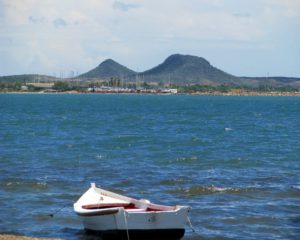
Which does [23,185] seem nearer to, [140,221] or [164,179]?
[164,179]

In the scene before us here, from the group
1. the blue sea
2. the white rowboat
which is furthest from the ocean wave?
the white rowboat

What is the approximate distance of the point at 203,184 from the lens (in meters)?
34.1

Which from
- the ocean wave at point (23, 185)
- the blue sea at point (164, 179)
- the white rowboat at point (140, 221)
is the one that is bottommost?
the blue sea at point (164, 179)

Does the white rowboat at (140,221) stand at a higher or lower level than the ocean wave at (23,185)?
higher

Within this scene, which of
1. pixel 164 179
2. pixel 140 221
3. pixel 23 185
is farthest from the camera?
pixel 164 179

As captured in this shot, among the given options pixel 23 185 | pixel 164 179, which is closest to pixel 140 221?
pixel 23 185

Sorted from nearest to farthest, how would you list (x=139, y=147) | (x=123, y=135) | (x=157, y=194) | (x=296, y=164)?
1. (x=157, y=194)
2. (x=296, y=164)
3. (x=139, y=147)
4. (x=123, y=135)

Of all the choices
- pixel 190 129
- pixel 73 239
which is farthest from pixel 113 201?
pixel 190 129

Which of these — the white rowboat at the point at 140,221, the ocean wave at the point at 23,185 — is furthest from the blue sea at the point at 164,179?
the white rowboat at the point at 140,221

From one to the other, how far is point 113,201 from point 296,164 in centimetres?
2300

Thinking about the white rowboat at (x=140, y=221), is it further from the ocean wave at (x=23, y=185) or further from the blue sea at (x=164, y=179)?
the ocean wave at (x=23, y=185)

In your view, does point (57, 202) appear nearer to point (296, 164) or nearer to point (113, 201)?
point (113, 201)

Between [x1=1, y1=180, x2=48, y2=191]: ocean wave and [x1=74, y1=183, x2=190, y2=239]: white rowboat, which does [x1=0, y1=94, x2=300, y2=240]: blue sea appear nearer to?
[x1=1, y1=180, x2=48, y2=191]: ocean wave

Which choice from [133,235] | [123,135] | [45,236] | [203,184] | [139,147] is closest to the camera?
[133,235]
